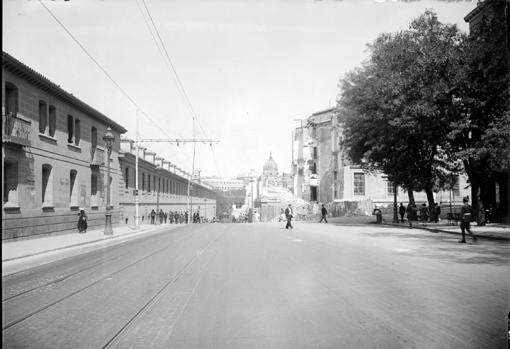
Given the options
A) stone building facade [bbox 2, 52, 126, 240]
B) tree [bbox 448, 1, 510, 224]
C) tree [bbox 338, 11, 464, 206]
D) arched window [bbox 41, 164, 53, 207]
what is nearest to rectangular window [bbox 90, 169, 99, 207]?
stone building facade [bbox 2, 52, 126, 240]

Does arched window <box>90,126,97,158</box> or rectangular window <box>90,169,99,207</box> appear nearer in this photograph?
arched window <box>90,126,97,158</box>

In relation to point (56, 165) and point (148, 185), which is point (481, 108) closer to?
point (56, 165)

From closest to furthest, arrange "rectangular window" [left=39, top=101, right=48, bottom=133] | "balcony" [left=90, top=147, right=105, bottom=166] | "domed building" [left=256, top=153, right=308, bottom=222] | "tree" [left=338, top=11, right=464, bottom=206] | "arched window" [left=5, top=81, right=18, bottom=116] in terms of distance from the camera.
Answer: "arched window" [left=5, top=81, right=18, bottom=116] < "rectangular window" [left=39, top=101, right=48, bottom=133] < "balcony" [left=90, top=147, right=105, bottom=166] < "tree" [left=338, top=11, right=464, bottom=206] < "domed building" [left=256, top=153, right=308, bottom=222]

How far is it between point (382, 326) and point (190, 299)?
3.05 m

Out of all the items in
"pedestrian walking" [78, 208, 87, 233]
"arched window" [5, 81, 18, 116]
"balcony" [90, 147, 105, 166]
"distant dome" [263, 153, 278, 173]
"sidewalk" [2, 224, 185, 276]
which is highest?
"distant dome" [263, 153, 278, 173]

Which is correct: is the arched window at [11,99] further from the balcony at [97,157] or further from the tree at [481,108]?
the tree at [481,108]

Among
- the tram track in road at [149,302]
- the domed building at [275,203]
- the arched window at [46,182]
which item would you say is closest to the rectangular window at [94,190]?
the arched window at [46,182]

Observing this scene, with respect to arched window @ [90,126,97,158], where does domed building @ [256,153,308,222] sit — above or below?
below

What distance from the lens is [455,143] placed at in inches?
1073

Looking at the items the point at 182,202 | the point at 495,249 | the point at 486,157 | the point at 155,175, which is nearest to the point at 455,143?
the point at 486,157

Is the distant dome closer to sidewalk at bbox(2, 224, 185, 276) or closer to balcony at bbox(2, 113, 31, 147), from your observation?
sidewalk at bbox(2, 224, 185, 276)

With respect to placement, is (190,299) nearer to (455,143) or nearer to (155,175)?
(455,143)

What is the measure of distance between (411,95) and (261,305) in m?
20.8

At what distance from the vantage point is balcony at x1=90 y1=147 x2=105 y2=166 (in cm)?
2370
